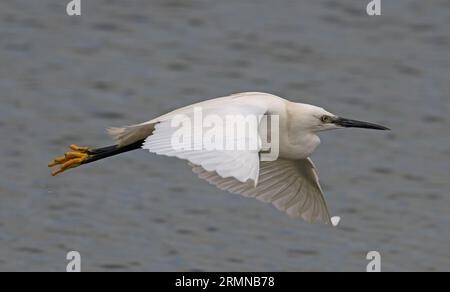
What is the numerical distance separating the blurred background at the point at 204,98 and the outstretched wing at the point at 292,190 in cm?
241

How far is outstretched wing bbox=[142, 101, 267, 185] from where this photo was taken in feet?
19.6

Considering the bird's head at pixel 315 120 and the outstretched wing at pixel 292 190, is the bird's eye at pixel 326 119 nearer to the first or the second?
the bird's head at pixel 315 120

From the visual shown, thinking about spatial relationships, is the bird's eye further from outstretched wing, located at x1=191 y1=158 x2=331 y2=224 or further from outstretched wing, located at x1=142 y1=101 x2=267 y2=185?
outstretched wing, located at x1=142 y1=101 x2=267 y2=185

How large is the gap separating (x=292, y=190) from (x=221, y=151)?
2193 millimetres

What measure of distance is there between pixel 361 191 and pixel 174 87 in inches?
99.5

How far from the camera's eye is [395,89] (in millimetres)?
13586

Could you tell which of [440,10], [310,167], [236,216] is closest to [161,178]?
[236,216]

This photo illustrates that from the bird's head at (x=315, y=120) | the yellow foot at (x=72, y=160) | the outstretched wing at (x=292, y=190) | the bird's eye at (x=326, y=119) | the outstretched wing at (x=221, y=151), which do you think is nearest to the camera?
the outstretched wing at (x=221, y=151)

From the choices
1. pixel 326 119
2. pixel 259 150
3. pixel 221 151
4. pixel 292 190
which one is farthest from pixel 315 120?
pixel 221 151

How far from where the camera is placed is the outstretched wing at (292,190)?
Result: 26.7ft

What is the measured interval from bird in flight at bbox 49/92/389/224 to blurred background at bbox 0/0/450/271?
2449mm

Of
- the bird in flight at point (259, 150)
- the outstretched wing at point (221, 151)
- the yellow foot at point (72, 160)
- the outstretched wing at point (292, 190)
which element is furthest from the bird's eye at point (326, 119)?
the yellow foot at point (72, 160)

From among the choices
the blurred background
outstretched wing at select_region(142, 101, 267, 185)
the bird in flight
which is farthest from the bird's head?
the blurred background

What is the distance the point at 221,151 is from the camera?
607 centimetres
